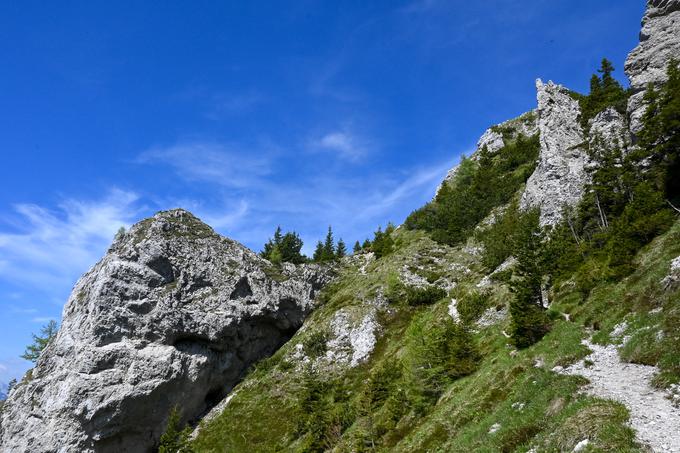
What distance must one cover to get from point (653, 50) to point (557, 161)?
20098 millimetres

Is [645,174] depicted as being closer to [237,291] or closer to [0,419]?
[237,291]

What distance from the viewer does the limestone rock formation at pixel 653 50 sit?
2255 inches

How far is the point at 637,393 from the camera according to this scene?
687 inches

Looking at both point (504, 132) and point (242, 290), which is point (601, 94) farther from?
point (242, 290)

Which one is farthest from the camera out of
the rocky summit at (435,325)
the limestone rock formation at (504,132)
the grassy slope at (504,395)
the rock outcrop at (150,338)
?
the limestone rock formation at (504,132)

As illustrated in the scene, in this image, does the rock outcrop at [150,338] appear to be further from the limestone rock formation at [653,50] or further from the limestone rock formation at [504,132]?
the limestone rock formation at [504,132]

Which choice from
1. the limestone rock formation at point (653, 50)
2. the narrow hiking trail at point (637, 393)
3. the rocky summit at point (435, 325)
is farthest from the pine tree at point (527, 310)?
the limestone rock formation at point (653, 50)

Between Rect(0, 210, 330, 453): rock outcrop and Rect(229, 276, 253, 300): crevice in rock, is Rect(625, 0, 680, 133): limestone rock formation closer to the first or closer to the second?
Rect(0, 210, 330, 453): rock outcrop

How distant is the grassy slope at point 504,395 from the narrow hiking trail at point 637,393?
1.88 feet

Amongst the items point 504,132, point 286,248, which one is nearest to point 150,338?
point 286,248

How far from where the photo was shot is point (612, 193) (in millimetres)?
52000

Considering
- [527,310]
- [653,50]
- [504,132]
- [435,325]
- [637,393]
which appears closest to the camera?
[637,393]

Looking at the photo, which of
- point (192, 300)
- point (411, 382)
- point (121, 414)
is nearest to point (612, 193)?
point (411, 382)

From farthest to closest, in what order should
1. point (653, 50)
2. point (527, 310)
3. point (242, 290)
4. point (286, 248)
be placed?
point (286, 248) → point (242, 290) → point (653, 50) → point (527, 310)
